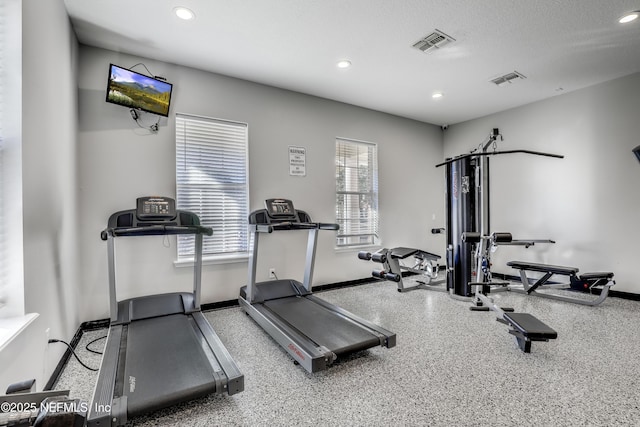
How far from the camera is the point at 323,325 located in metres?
2.77

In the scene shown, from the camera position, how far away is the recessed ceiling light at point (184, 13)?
2568 mm

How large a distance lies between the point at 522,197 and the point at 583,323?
2.43m

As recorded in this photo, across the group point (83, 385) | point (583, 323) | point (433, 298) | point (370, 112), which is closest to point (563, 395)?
point (583, 323)

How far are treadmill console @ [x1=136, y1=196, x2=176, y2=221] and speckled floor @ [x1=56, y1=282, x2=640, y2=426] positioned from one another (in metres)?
1.27

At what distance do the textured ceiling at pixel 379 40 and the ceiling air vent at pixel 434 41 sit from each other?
0.24 feet

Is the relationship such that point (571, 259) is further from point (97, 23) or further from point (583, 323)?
point (97, 23)

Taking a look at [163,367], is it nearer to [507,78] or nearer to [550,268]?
[550,268]

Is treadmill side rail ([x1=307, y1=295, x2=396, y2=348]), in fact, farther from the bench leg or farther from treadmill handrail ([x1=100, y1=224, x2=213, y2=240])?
treadmill handrail ([x1=100, y1=224, x2=213, y2=240])

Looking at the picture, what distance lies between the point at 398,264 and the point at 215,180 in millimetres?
2836

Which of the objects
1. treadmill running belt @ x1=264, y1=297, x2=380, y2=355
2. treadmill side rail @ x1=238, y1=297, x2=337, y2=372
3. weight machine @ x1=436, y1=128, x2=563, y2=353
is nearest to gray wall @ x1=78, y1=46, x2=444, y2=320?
treadmill running belt @ x1=264, y1=297, x2=380, y2=355

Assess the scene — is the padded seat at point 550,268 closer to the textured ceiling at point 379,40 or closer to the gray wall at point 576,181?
the gray wall at point 576,181

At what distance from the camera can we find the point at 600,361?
93.4 inches

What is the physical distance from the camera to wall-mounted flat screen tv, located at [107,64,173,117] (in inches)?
117

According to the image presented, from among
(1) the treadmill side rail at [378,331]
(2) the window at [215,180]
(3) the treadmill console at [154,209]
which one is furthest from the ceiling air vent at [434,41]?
(3) the treadmill console at [154,209]
